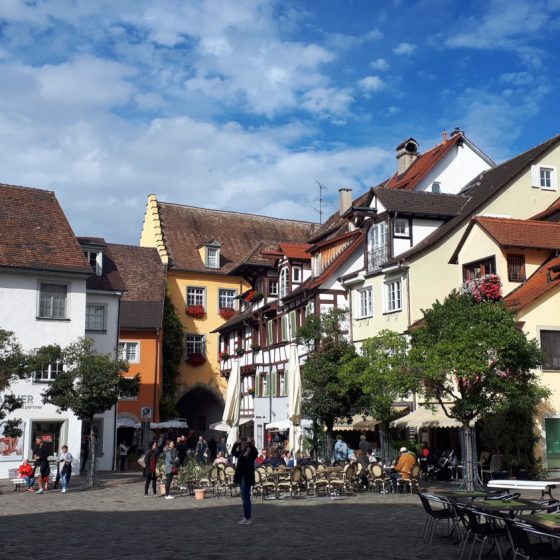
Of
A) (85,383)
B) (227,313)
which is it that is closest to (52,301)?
(85,383)

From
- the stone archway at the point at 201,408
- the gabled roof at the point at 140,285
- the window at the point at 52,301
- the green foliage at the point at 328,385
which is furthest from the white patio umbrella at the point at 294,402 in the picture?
the stone archway at the point at 201,408

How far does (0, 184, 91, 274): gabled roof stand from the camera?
1292 inches

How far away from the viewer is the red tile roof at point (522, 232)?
28.0m

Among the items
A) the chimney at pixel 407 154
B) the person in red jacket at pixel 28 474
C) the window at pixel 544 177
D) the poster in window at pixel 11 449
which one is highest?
the chimney at pixel 407 154

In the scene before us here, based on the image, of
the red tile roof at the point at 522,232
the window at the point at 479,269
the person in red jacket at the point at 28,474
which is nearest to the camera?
the person in red jacket at the point at 28,474


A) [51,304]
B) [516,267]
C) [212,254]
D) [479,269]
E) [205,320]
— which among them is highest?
[212,254]

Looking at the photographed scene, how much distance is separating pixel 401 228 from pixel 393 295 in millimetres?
2709

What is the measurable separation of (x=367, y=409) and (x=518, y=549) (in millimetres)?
19654

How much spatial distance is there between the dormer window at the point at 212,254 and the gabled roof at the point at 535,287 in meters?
30.7

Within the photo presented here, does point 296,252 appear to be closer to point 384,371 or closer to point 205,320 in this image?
point 205,320

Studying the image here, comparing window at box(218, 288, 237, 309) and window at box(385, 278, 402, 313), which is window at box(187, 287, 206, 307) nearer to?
window at box(218, 288, 237, 309)

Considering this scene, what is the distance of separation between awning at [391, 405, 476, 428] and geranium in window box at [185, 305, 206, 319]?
2708cm

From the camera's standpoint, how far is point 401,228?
33031 millimetres

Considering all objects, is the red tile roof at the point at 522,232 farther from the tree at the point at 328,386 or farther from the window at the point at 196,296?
the window at the point at 196,296
